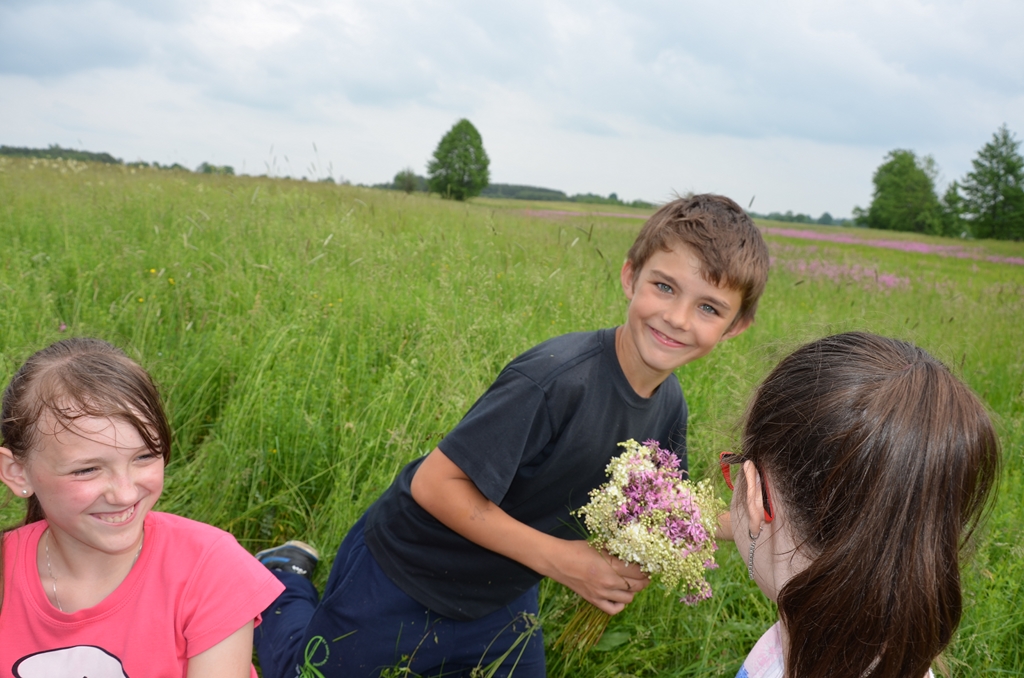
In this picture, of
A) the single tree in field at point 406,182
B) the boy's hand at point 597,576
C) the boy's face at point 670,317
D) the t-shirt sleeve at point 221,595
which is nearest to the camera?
the t-shirt sleeve at point 221,595

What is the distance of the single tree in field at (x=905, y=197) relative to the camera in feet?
185

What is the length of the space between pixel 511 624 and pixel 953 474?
158 cm

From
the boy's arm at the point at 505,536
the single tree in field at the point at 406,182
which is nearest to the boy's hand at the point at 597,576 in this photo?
the boy's arm at the point at 505,536

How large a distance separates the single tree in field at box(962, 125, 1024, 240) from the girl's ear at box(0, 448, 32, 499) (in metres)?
52.7

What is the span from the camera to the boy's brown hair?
1.90 metres

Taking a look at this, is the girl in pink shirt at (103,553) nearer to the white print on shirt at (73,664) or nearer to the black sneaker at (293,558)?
the white print on shirt at (73,664)

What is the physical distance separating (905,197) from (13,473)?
2839 inches

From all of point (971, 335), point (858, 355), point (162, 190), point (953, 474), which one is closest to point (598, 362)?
point (858, 355)

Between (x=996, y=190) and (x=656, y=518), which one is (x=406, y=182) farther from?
(x=996, y=190)

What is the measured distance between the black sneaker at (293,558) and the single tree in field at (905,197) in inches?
2464

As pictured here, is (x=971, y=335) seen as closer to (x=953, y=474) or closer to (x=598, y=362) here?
(x=598, y=362)

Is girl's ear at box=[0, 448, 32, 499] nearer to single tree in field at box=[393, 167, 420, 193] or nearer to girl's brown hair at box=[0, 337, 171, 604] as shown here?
girl's brown hair at box=[0, 337, 171, 604]

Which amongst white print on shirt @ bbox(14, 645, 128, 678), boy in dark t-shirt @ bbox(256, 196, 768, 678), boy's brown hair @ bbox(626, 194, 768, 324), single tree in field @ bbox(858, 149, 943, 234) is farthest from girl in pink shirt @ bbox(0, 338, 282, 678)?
single tree in field @ bbox(858, 149, 943, 234)

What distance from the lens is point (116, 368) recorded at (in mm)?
1397
